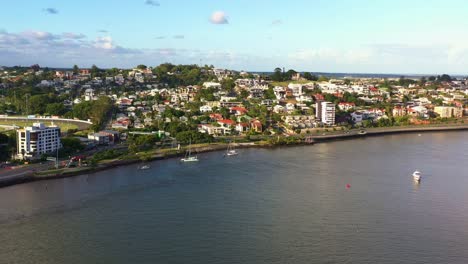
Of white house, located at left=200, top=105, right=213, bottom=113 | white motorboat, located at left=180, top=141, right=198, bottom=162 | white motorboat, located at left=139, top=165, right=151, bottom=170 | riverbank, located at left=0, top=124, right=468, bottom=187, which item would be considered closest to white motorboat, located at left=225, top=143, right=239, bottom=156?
riverbank, located at left=0, top=124, right=468, bottom=187

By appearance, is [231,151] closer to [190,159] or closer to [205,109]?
[190,159]

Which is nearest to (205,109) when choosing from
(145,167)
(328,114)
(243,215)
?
(328,114)

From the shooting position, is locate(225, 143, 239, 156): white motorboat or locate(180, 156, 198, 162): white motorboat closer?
locate(180, 156, 198, 162): white motorboat

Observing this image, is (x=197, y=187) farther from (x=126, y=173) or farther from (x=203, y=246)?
(x=203, y=246)

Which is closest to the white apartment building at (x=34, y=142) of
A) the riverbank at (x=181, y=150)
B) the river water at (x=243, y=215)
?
the riverbank at (x=181, y=150)

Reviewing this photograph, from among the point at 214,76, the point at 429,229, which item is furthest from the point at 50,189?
the point at 214,76

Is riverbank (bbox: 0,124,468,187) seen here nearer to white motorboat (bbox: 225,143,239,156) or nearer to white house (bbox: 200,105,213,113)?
white motorboat (bbox: 225,143,239,156)
